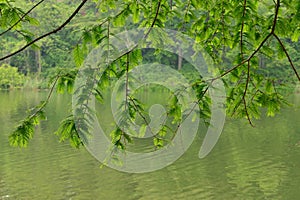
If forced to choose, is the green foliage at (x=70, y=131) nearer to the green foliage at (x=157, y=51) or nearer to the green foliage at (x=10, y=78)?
the green foliage at (x=157, y=51)

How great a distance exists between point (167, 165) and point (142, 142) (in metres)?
2.80

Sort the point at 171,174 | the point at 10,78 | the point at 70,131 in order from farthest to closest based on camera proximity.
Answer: the point at 10,78, the point at 171,174, the point at 70,131

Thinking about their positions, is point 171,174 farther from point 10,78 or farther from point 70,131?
point 10,78

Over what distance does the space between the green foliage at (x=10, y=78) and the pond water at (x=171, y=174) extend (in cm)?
2267

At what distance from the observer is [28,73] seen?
40.1m

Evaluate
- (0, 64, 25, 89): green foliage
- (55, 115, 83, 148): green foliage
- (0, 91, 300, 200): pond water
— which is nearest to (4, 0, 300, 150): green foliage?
(55, 115, 83, 148): green foliage

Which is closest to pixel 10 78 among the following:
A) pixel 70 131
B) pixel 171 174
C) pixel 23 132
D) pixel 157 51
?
pixel 171 174

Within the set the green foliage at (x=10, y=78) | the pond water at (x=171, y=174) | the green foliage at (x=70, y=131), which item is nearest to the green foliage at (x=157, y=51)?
the green foliage at (x=70, y=131)

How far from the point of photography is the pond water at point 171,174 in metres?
9.46

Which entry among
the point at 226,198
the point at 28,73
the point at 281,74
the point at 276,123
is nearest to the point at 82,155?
the point at 226,198

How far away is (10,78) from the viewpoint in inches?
1462

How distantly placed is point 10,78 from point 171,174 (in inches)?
1136

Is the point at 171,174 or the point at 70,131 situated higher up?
the point at 70,131

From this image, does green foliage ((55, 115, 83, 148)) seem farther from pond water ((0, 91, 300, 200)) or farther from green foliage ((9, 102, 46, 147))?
pond water ((0, 91, 300, 200))
